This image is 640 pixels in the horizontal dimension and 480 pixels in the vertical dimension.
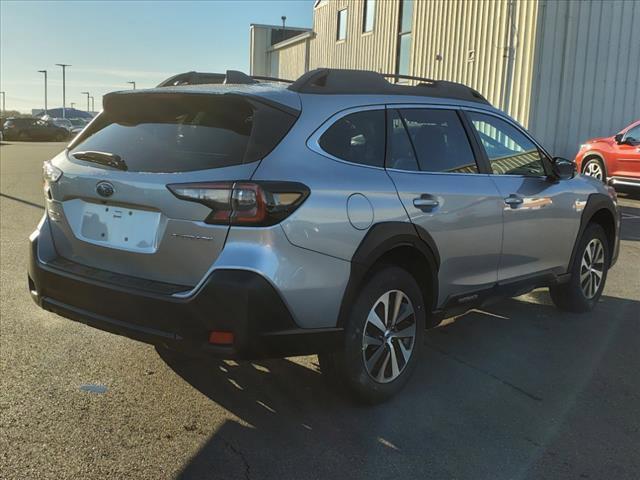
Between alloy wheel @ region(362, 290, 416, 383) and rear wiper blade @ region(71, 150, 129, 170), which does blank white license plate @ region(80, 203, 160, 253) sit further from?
alloy wheel @ region(362, 290, 416, 383)

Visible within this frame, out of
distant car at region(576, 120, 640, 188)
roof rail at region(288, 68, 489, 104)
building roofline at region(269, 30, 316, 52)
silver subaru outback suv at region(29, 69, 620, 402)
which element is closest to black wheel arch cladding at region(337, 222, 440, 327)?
silver subaru outback suv at region(29, 69, 620, 402)

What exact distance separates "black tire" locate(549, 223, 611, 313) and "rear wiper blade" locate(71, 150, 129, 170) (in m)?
3.69

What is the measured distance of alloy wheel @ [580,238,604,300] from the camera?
18.0 feet

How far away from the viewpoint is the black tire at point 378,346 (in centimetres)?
A: 333

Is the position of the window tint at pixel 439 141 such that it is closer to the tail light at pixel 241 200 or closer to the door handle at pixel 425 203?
the door handle at pixel 425 203

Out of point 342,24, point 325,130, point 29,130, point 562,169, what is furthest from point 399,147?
point 29,130

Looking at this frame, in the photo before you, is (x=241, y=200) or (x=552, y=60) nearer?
(x=241, y=200)

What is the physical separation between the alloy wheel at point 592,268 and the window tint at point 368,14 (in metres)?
18.6

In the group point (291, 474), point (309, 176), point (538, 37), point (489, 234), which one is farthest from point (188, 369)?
point (538, 37)

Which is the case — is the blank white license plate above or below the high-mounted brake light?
below

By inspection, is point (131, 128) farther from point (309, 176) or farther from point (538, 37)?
point (538, 37)

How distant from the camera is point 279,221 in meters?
2.92

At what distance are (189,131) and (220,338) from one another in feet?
3.48

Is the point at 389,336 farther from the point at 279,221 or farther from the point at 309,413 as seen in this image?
the point at 279,221
